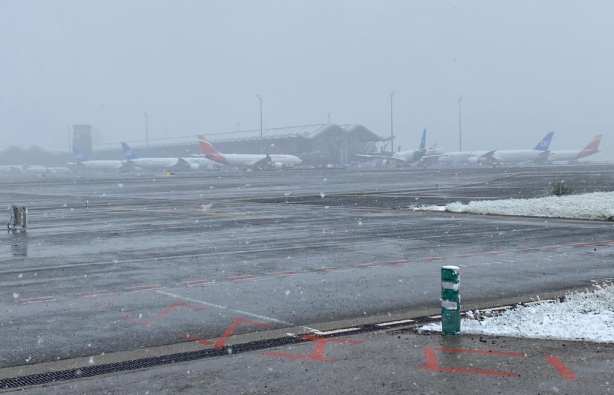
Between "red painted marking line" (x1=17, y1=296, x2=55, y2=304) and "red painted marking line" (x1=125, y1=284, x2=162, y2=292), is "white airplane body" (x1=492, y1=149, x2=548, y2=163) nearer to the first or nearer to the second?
"red painted marking line" (x1=125, y1=284, x2=162, y2=292)

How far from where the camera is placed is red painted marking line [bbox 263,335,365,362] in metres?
8.88

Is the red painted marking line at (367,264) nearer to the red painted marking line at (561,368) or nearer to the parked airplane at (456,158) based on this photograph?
the red painted marking line at (561,368)

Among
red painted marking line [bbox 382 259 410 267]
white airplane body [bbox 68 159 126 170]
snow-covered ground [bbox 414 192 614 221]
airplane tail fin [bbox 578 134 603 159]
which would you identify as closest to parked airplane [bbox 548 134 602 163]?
airplane tail fin [bbox 578 134 603 159]

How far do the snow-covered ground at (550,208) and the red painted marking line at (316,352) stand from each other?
2095 cm

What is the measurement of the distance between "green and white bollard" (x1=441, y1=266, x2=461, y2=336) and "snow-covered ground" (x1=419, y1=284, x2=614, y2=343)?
0.73 feet

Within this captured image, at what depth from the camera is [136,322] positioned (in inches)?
435

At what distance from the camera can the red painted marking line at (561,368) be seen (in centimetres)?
790

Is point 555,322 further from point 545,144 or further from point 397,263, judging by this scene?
point 545,144

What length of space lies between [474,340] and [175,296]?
569 centimetres

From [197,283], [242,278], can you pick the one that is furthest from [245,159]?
[197,283]

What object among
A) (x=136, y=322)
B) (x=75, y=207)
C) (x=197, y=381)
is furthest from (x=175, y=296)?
(x=75, y=207)

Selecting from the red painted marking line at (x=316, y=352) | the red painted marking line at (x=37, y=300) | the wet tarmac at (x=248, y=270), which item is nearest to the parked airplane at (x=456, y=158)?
the wet tarmac at (x=248, y=270)

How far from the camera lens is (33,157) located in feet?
607

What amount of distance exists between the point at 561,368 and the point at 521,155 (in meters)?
129
